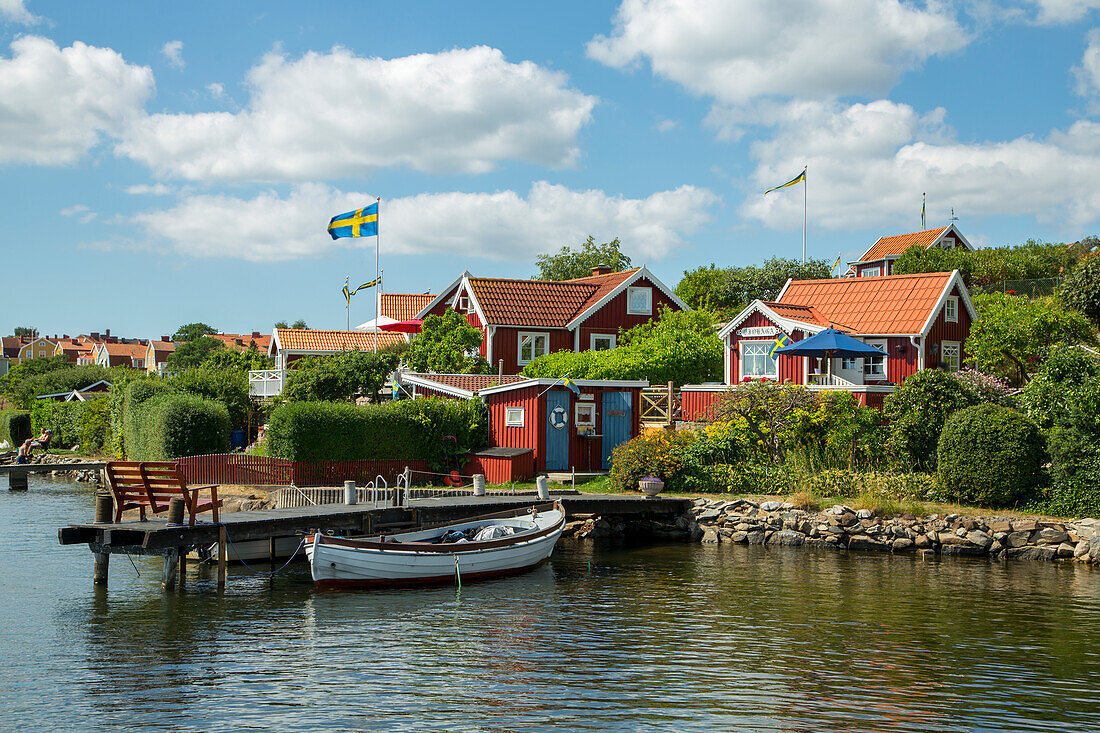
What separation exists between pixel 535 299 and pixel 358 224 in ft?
31.4

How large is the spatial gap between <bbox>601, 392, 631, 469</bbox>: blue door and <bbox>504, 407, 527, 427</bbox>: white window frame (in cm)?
287

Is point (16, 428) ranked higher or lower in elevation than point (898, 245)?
lower

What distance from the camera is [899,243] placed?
3137 inches

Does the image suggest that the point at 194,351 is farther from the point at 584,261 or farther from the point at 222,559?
the point at 222,559

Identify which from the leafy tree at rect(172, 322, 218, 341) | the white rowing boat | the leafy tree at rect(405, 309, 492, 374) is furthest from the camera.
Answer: the leafy tree at rect(172, 322, 218, 341)

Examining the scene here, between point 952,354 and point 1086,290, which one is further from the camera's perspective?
point 1086,290

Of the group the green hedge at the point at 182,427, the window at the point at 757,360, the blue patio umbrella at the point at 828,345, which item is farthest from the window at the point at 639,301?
the green hedge at the point at 182,427

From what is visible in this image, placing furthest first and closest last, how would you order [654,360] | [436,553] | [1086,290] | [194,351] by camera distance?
1. [194,351]
2. [1086,290]
3. [654,360]
4. [436,553]

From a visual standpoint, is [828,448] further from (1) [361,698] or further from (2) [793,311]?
(1) [361,698]

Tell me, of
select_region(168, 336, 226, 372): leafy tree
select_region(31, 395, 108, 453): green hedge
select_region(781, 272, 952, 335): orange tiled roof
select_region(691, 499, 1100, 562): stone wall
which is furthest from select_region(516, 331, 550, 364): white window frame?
select_region(168, 336, 226, 372): leafy tree

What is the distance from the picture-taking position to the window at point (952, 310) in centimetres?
4034

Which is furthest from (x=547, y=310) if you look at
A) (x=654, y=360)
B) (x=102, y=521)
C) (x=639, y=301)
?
(x=102, y=521)

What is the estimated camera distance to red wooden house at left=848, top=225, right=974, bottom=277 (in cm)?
7669

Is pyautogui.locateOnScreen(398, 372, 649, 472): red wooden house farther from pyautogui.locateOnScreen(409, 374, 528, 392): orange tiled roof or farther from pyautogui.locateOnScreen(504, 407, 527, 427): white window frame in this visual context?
pyautogui.locateOnScreen(409, 374, 528, 392): orange tiled roof
